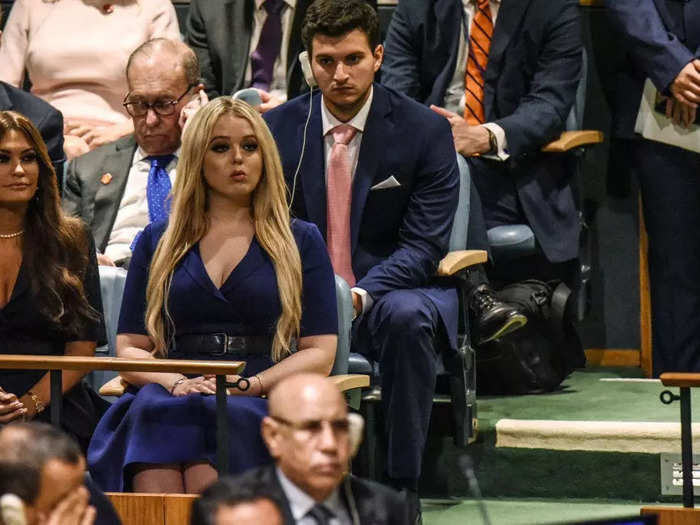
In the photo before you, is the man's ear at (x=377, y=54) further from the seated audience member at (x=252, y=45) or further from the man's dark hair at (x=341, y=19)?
the seated audience member at (x=252, y=45)

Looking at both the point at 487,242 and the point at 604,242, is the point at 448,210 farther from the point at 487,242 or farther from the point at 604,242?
the point at 604,242

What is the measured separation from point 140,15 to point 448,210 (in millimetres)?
1390

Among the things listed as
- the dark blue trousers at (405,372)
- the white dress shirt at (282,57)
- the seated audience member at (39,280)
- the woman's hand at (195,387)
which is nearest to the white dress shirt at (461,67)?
the white dress shirt at (282,57)

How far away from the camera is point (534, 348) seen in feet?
15.6

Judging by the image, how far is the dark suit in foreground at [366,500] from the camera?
2.70 metres

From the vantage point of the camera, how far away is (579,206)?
199 inches

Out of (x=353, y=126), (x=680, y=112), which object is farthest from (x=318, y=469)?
(x=680, y=112)

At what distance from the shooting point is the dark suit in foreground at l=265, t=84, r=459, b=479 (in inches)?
164

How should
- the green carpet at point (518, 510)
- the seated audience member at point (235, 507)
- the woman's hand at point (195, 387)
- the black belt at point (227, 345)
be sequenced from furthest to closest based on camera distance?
the green carpet at point (518, 510) < the black belt at point (227, 345) < the woman's hand at point (195, 387) < the seated audience member at point (235, 507)

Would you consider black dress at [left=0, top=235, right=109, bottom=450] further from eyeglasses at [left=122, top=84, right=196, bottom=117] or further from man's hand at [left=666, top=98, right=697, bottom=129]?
man's hand at [left=666, top=98, right=697, bottom=129]

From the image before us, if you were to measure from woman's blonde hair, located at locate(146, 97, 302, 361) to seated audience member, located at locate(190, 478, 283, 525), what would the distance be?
1.26m

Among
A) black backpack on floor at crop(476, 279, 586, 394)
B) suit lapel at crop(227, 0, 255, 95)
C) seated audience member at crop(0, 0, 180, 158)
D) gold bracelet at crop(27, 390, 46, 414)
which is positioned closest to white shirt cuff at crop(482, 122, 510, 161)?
black backpack on floor at crop(476, 279, 586, 394)

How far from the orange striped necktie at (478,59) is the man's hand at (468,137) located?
16cm

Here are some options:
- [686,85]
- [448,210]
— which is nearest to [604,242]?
[686,85]
